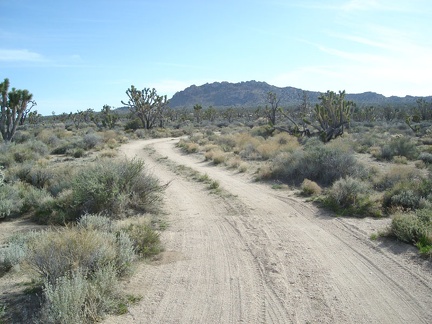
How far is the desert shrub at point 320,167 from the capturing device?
13656 mm

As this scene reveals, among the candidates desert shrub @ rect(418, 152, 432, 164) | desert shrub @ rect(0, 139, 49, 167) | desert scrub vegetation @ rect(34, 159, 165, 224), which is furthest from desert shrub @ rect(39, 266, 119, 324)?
desert shrub @ rect(418, 152, 432, 164)

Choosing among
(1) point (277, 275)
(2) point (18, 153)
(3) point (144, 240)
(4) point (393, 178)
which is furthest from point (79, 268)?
(2) point (18, 153)

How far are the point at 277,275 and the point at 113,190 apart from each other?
4.95 meters

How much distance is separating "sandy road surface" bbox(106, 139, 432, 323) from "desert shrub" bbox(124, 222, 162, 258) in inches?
10.3

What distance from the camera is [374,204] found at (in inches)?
390

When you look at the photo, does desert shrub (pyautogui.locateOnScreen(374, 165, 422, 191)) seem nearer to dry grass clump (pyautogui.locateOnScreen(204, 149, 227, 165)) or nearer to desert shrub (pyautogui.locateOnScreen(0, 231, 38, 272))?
dry grass clump (pyautogui.locateOnScreen(204, 149, 227, 165))

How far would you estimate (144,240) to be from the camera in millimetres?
6969

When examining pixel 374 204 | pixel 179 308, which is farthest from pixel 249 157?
pixel 179 308

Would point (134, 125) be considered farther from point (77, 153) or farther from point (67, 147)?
point (77, 153)

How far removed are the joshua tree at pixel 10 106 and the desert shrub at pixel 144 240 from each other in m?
21.9

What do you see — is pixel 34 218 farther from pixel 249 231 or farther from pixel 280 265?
pixel 280 265

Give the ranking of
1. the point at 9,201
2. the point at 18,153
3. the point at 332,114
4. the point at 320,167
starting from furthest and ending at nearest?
the point at 332,114 → the point at 18,153 → the point at 320,167 → the point at 9,201

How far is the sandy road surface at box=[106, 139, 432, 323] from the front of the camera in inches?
191

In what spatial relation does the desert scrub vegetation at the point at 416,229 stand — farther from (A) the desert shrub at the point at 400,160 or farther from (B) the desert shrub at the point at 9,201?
(A) the desert shrub at the point at 400,160
